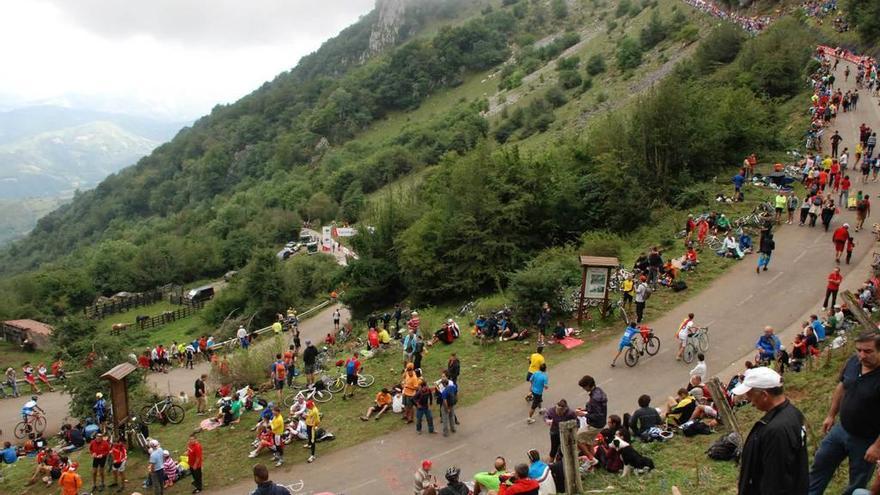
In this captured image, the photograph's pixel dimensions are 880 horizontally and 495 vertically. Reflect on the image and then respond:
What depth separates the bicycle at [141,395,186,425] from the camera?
789 inches

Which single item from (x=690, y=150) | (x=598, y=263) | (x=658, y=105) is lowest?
(x=598, y=263)

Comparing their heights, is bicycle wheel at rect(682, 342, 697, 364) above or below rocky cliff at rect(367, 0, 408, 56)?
below

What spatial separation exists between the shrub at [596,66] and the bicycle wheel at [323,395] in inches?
2717

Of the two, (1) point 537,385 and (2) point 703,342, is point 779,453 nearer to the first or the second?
(1) point 537,385

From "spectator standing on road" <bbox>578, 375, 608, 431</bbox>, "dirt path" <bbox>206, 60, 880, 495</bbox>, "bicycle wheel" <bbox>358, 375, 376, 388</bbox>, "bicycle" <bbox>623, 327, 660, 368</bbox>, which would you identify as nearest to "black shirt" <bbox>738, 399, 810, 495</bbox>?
"spectator standing on road" <bbox>578, 375, 608, 431</bbox>

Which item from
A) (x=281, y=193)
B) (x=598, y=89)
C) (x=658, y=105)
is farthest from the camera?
(x=281, y=193)

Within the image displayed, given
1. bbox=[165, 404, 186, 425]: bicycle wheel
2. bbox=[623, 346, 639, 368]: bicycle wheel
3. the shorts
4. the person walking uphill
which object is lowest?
bbox=[165, 404, 186, 425]: bicycle wheel

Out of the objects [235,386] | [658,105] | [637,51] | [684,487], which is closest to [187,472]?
[235,386]

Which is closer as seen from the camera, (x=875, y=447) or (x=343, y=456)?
(x=875, y=447)

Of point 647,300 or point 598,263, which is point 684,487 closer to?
point 598,263

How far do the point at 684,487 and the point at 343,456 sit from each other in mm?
8268

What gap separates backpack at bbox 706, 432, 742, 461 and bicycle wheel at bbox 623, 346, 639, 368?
6.13m

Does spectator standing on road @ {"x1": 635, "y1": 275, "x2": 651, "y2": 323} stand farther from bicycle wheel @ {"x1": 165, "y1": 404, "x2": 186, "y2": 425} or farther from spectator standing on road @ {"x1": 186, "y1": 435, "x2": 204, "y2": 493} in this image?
bicycle wheel @ {"x1": 165, "y1": 404, "x2": 186, "y2": 425}

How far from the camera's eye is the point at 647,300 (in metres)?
20.9
